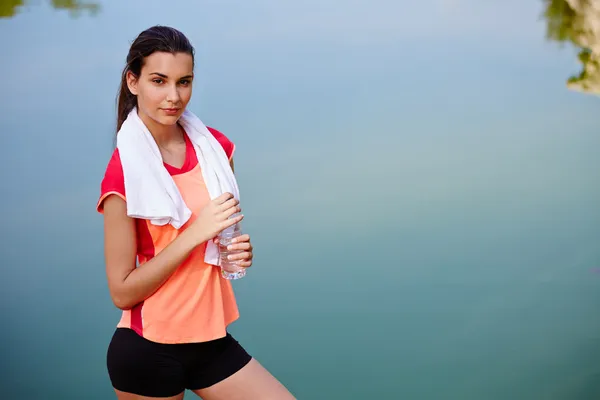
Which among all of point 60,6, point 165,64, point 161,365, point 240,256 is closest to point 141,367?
point 161,365

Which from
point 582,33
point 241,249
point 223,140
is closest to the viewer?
point 241,249

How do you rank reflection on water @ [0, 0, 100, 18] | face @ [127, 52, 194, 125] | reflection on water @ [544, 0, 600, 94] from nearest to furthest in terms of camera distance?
face @ [127, 52, 194, 125], reflection on water @ [0, 0, 100, 18], reflection on water @ [544, 0, 600, 94]

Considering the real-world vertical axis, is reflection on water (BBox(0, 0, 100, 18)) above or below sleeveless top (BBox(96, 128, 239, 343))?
above

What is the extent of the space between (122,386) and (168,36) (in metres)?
0.66

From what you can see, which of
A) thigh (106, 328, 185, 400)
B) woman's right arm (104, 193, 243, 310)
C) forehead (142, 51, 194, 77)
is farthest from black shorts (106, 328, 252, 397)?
forehead (142, 51, 194, 77)

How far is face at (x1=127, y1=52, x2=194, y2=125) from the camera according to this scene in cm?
157

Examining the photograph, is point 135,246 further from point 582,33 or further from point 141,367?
point 582,33

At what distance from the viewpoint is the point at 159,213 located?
59.4 inches

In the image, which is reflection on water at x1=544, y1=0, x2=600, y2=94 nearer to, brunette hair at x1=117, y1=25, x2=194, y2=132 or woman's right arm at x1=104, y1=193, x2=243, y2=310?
brunette hair at x1=117, y1=25, x2=194, y2=132

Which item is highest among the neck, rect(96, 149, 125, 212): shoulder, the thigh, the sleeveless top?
the neck

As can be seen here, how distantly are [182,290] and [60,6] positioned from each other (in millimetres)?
2877

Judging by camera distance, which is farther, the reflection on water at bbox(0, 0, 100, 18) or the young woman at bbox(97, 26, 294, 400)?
the reflection on water at bbox(0, 0, 100, 18)

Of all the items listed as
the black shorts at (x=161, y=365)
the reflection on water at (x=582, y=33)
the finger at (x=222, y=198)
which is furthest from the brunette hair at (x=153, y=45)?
the reflection on water at (x=582, y=33)

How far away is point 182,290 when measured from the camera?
1597mm
